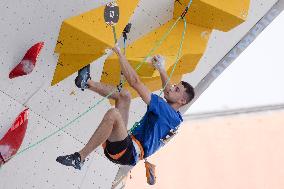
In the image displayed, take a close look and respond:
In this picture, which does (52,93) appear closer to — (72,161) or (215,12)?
(72,161)

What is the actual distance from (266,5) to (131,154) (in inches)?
64.4

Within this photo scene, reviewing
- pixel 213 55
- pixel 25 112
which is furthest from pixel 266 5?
pixel 25 112

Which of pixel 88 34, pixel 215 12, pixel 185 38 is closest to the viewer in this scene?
pixel 88 34

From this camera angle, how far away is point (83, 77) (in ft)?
8.54

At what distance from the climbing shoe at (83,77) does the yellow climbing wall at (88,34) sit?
5.7 inches

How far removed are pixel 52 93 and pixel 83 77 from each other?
8.6 inches

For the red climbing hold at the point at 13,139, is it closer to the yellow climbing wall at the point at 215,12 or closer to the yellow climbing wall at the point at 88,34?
the yellow climbing wall at the point at 88,34

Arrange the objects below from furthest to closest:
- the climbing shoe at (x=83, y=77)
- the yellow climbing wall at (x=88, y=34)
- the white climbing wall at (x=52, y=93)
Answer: the climbing shoe at (x=83, y=77) → the white climbing wall at (x=52, y=93) → the yellow climbing wall at (x=88, y=34)

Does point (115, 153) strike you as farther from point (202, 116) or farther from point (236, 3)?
point (202, 116)

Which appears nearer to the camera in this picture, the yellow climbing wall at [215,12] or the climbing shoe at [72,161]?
the climbing shoe at [72,161]

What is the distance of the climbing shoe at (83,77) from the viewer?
260 cm

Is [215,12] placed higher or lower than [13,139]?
higher

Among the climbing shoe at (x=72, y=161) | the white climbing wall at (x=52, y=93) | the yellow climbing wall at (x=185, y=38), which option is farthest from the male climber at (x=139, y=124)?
the white climbing wall at (x=52, y=93)

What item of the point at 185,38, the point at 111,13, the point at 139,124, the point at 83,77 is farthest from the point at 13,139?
the point at 185,38
